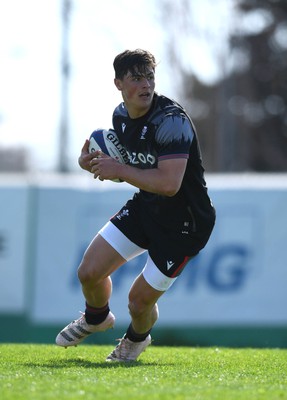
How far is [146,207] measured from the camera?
7230mm

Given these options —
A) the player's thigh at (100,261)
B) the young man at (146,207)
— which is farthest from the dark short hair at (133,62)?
the player's thigh at (100,261)

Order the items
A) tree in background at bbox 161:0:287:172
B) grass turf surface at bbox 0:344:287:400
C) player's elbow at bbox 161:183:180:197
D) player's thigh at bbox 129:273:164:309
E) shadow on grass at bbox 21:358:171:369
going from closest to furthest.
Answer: grass turf surface at bbox 0:344:287:400 < player's elbow at bbox 161:183:180:197 < shadow on grass at bbox 21:358:171:369 < player's thigh at bbox 129:273:164:309 < tree in background at bbox 161:0:287:172

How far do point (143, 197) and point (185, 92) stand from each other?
66.5 feet

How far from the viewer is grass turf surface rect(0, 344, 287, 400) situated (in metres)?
5.54

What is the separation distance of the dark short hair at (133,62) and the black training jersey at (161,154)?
10.6 inches

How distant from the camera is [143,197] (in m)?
7.27

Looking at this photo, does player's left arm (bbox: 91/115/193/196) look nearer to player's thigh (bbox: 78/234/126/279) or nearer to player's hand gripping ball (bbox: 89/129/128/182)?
player's hand gripping ball (bbox: 89/129/128/182)

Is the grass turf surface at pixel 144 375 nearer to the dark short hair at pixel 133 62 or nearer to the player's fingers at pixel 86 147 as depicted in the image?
the player's fingers at pixel 86 147

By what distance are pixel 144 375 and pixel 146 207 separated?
132cm

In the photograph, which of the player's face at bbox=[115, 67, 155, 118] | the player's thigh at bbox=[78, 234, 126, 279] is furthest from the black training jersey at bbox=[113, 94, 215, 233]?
the player's thigh at bbox=[78, 234, 126, 279]

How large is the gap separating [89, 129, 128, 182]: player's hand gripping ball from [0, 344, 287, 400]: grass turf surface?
1417mm

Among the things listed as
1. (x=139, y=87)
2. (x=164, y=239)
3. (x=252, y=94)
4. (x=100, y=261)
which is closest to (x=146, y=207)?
(x=164, y=239)

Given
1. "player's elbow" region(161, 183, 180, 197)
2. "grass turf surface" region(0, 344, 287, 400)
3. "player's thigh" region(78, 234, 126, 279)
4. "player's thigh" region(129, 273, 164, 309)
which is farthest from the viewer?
"player's thigh" region(78, 234, 126, 279)

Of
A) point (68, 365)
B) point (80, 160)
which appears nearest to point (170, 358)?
point (68, 365)
